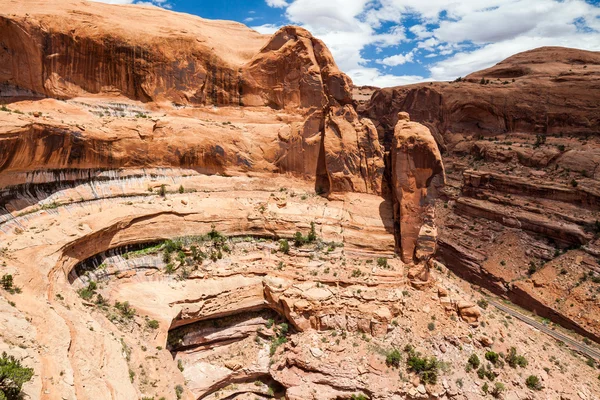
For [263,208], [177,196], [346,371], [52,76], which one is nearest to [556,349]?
[346,371]

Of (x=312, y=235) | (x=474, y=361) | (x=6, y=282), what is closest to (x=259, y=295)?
(x=312, y=235)

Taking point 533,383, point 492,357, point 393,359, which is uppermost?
point 393,359

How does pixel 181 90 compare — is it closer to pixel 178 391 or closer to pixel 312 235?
pixel 312 235

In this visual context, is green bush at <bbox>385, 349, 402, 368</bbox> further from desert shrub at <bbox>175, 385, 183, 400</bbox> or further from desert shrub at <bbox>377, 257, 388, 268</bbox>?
desert shrub at <bbox>175, 385, 183, 400</bbox>

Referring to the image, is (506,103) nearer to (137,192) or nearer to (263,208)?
(263,208)

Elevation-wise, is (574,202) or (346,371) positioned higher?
(574,202)

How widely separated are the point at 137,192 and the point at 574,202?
4359 centimetres

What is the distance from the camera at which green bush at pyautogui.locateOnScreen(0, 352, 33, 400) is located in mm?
8312

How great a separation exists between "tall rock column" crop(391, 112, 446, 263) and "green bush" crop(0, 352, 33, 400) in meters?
20.1

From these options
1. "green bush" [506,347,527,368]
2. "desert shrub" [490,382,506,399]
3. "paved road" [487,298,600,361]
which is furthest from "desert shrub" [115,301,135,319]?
"paved road" [487,298,600,361]

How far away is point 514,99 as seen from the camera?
57.1m

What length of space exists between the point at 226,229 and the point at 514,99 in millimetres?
52735

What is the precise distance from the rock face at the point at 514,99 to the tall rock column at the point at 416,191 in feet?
135

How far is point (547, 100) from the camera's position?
54688 mm
